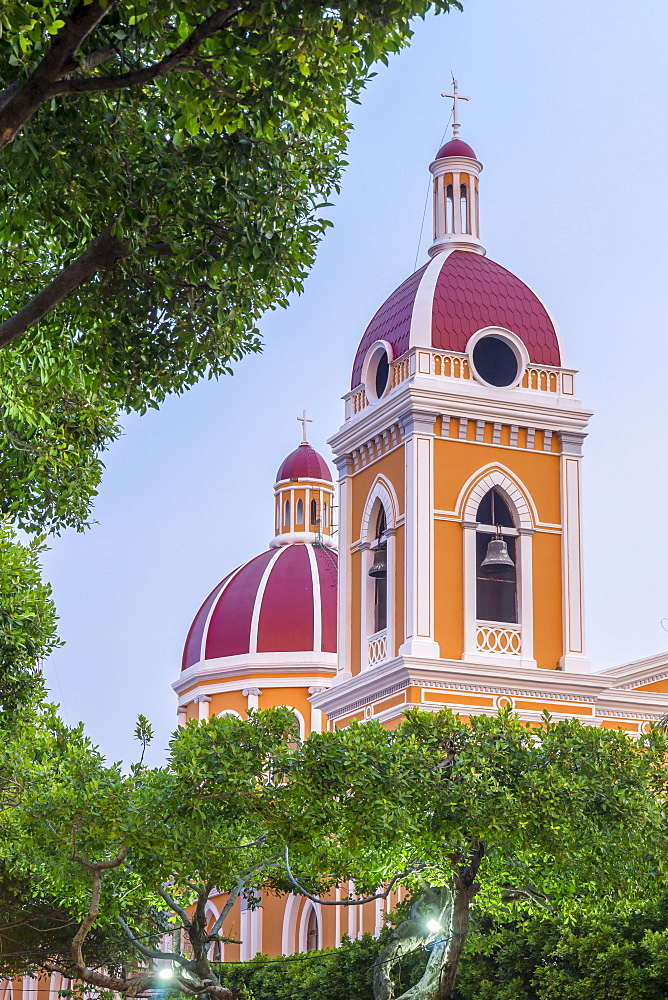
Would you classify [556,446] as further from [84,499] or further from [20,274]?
[20,274]

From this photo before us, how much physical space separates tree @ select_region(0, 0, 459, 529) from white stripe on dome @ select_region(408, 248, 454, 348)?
16104 millimetres

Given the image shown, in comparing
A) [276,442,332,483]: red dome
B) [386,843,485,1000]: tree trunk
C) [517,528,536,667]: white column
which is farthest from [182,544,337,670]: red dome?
[386,843,485,1000]: tree trunk

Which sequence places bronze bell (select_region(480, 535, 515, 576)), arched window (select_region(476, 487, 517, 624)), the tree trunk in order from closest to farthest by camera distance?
the tree trunk, bronze bell (select_region(480, 535, 515, 576)), arched window (select_region(476, 487, 517, 624))

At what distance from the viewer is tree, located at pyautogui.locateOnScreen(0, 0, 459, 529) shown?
681 cm

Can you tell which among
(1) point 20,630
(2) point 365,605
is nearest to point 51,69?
(1) point 20,630

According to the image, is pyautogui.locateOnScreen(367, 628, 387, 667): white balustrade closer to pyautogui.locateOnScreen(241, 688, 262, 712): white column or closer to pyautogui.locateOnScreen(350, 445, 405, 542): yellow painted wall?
pyautogui.locateOnScreen(350, 445, 405, 542): yellow painted wall

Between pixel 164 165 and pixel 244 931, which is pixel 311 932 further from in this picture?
pixel 164 165

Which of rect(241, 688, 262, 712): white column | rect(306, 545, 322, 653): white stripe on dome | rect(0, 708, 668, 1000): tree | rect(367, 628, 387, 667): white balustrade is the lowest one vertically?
rect(0, 708, 668, 1000): tree

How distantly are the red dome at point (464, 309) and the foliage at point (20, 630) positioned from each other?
1364 cm

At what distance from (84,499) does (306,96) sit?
532cm

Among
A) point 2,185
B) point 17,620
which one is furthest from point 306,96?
point 17,620

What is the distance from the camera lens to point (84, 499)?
479 inches

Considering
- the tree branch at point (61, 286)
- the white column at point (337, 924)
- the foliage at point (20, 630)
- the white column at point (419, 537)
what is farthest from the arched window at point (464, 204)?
the tree branch at point (61, 286)

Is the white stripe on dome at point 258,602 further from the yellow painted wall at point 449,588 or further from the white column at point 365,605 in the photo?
the yellow painted wall at point 449,588
